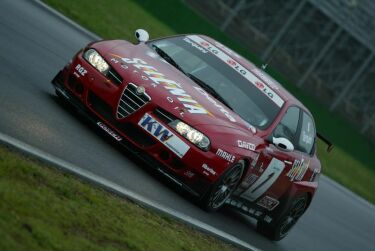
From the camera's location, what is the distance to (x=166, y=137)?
9.68m

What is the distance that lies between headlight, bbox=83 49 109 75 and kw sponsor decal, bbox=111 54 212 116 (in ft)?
0.59

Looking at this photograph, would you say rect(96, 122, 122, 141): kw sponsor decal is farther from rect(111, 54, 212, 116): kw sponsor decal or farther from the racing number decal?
the racing number decal

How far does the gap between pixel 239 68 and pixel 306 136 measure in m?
1.19

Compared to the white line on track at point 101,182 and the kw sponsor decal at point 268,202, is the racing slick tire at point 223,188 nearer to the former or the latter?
the white line on track at point 101,182

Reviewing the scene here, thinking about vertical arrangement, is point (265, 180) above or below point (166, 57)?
below

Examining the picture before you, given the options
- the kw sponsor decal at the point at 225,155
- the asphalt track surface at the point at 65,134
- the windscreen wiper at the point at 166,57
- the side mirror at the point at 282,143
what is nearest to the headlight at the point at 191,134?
the kw sponsor decal at the point at 225,155

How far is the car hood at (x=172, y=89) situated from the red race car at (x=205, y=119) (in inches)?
0.5

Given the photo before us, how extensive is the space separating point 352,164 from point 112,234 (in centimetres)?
2202

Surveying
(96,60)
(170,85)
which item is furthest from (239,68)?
(96,60)

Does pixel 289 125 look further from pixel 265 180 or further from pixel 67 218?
pixel 67 218

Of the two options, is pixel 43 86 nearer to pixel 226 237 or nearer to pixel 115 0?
pixel 226 237

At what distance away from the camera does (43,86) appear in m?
11.6

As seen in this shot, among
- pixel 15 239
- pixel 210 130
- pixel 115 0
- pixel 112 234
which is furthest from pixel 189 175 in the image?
pixel 115 0

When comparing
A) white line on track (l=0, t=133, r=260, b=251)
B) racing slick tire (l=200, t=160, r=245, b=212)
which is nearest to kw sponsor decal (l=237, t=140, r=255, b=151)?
racing slick tire (l=200, t=160, r=245, b=212)
